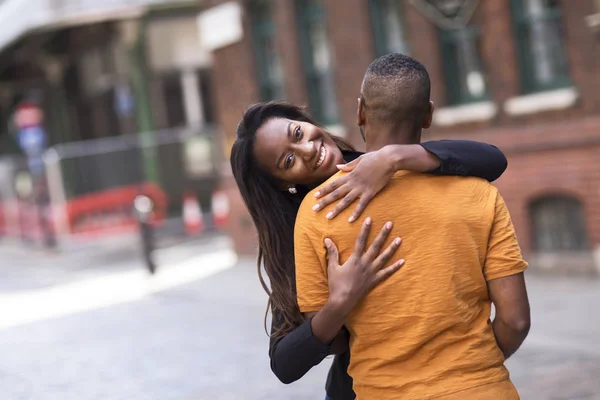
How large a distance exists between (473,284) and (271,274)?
609mm

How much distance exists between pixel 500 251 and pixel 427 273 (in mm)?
192

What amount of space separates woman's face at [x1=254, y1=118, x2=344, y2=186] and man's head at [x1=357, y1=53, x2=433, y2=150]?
0.84 ft

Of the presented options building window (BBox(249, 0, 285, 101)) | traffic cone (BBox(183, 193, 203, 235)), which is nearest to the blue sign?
traffic cone (BBox(183, 193, 203, 235))

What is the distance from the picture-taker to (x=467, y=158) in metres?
2.53

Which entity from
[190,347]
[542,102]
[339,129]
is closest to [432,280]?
[190,347]

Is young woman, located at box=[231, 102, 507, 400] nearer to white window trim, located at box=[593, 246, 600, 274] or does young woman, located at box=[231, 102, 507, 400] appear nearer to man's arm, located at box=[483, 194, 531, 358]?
man's arm, located at box=[483, 194, 531, 358]

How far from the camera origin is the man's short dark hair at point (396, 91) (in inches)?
93.6

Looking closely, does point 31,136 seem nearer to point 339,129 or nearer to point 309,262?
point 339,129

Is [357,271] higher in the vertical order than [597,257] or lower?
higher

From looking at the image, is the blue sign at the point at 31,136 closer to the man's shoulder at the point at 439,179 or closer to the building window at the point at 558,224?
the building window at the point at 558,224

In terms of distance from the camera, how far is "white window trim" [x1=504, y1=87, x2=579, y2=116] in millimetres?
10373

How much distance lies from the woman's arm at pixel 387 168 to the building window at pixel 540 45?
848 cm


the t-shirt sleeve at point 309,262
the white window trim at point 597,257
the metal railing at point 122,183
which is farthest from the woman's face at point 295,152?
the metal railing at point 122,183

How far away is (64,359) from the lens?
30.6 feet
